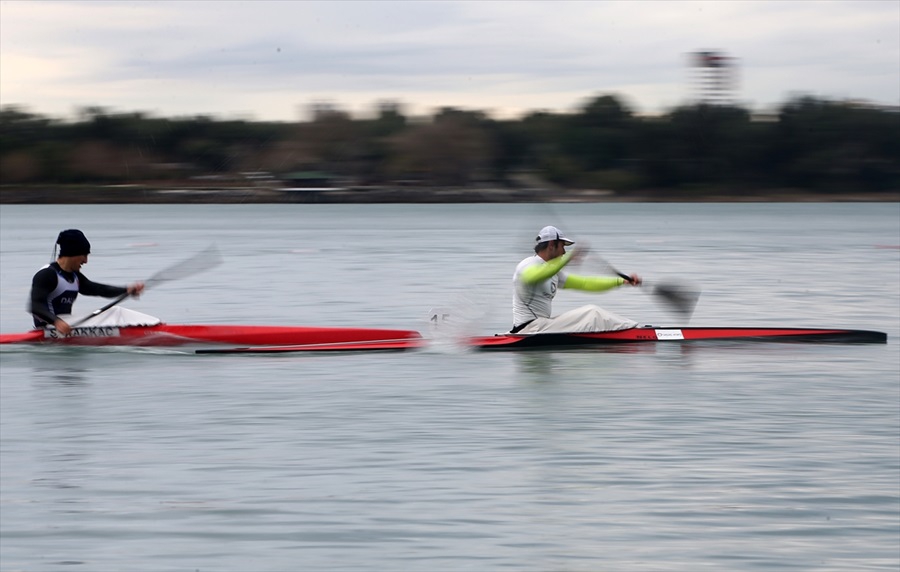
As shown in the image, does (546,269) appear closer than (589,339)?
Yes

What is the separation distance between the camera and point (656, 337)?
1400 centimetres

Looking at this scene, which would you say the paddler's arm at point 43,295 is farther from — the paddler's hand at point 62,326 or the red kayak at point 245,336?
the red kayak at point 245,336

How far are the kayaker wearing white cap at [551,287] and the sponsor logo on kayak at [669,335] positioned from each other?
0.32 m

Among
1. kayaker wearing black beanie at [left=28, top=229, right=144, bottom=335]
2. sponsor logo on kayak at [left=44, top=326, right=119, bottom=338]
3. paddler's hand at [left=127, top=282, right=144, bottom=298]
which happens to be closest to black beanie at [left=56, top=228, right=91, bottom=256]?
kayaker wearing black beanie at [left=28, top=229, right=144, bottom=335]

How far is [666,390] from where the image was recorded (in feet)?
40.3

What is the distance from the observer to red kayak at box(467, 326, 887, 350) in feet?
44.5

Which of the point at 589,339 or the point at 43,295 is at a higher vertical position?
the point at 43,295

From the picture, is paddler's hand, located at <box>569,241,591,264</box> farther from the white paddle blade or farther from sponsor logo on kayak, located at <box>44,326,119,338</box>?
sponsor logo on kayak, located at <box>44,326,119,338</box>

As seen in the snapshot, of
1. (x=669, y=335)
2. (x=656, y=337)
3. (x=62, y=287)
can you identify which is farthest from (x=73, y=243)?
(x=669, y=335)

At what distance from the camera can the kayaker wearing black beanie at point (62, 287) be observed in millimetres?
12883

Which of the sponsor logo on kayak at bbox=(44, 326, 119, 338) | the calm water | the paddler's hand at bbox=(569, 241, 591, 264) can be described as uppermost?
the paddler's hand at bbox=(569, 241, 591, 264)

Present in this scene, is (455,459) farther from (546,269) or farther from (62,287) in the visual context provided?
(62,287)

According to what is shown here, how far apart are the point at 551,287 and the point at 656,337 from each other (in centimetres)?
152

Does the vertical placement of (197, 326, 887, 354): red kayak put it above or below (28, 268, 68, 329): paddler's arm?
below
